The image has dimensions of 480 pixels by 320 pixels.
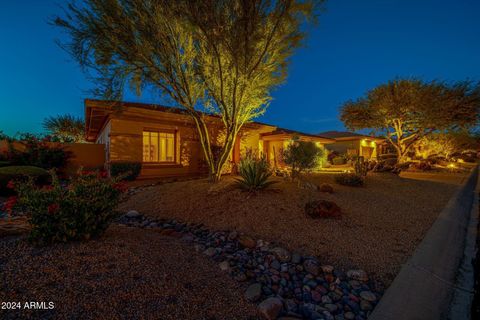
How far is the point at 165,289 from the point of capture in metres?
1.97

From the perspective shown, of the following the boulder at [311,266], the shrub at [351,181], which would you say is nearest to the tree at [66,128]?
the shrub at [351,181]

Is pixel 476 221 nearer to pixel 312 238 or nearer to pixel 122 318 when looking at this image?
pixel 312 238

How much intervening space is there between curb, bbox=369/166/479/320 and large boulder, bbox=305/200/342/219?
1343 millimetres

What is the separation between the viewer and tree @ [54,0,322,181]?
5.28 meters

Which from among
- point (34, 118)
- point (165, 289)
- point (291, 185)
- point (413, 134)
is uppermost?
point (34, 118)

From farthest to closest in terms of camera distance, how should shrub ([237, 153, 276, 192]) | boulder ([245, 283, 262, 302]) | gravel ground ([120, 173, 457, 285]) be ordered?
shrub ([237, 153, 276, 192]) → gravel ground ([120, 173, 457, 285]) → boulder ([245, 283, 262, 302])

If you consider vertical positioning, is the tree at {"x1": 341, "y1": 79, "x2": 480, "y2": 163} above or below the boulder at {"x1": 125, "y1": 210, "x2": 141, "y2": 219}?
above

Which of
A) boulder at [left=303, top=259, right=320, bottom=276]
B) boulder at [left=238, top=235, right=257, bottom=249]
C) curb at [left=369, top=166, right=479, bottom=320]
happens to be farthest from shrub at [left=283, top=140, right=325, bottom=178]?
boulder at [left=303, top=259, right=320, bottom=276]

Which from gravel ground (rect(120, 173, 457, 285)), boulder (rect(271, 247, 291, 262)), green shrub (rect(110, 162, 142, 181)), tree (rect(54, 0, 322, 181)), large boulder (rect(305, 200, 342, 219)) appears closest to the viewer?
boulder (rect(271, 247, 291, 262))

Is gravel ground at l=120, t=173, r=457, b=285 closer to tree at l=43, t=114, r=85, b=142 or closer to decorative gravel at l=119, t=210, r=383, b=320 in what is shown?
decorative gravel at l=119, t=210, r=383, b=320

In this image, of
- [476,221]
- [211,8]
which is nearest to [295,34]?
[211,8]

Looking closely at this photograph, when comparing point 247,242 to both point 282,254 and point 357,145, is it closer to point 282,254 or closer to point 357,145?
point 282,254

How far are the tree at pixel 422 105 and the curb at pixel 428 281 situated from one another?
13537 mm

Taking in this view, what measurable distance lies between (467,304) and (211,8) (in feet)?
21.7
